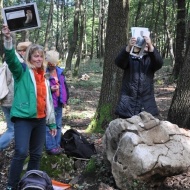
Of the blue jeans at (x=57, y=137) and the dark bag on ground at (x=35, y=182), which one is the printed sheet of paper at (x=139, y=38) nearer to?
the blue jeans at (x=57, y=137)

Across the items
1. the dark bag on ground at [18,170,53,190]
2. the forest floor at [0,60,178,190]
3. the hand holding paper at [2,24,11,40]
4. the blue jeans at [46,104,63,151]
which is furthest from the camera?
the blue jeans at [46,104,63,151]

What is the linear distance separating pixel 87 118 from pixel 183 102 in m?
4.13

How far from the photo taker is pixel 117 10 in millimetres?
6523

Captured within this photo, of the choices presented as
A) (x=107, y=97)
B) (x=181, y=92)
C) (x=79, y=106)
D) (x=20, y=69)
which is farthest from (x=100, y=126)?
(x=79, y=106)

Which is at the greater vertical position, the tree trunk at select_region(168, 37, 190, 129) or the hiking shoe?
the tree trunk at select_region(168, 37, 190, 129)

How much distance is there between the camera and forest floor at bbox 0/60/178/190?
4777mm

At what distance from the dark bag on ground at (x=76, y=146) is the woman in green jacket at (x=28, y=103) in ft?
4.10

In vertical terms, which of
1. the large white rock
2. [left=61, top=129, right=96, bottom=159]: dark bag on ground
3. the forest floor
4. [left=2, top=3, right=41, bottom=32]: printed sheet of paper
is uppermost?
[left=2, top=3, right=41, bottom=32]: printed sheet of paper

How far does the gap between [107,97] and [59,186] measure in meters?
2.67

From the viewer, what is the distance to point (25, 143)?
402cm

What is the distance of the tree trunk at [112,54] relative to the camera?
21.5ft

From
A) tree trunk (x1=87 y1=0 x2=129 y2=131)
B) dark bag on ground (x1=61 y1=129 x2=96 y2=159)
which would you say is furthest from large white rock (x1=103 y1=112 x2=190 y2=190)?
tree trunk (x1=87 y1=0 x2=129 y2=131)

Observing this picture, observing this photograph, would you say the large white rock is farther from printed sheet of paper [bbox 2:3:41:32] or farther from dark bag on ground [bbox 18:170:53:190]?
printed sheet of paper [bbox 2:3:41:32]

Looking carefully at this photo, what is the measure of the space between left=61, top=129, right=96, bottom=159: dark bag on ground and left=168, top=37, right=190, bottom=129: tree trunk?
1.71 m
